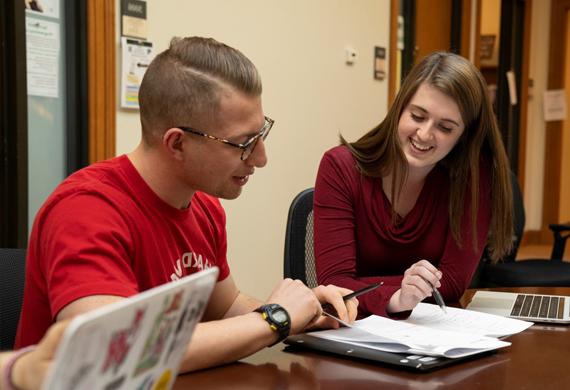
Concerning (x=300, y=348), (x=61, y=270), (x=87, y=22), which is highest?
(x=87, y=22)

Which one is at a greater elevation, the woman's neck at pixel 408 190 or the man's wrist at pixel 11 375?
the man's wrist at pixel 11 375

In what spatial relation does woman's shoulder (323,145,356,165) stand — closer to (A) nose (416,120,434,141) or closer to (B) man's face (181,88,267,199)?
(A) nose (416,120,434,141)

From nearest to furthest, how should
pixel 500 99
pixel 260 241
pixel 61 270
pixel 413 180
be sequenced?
pixel 61 270, pixel 413 180, pixel 260 241, pixel 500 99

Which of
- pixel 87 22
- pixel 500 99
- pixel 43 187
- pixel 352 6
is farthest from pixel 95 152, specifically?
pixel 500 99

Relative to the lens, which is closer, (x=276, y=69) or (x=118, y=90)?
(x=118, y=90)

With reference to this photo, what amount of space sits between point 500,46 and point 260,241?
13.0 ft

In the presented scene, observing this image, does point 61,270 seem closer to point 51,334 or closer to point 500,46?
point 51,334

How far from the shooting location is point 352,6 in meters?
4.08

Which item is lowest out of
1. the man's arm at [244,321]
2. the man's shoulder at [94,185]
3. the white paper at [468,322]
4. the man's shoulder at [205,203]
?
the white paper at [468,322]

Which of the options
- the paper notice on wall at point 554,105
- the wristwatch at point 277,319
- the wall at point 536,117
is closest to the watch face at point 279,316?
the wristwatch at point 277,319

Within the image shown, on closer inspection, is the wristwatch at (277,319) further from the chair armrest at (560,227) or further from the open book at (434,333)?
the chair armrest at (560,227)

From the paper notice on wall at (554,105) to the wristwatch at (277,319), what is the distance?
6.45m

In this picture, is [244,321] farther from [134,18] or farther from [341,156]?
[134,18]

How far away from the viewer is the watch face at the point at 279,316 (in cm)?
118
